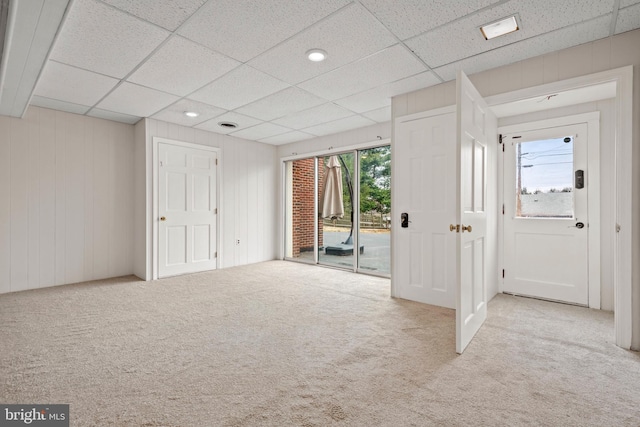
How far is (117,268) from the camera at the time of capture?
16.0ft

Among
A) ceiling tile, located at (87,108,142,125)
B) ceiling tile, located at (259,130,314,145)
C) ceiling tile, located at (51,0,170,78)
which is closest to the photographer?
ceiling tile, located at (51,0,170,78)

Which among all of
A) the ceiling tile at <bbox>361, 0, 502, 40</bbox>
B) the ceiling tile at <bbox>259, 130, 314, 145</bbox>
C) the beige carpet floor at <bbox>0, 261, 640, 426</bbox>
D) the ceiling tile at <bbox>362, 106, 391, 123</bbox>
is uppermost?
the ceiling tile at <bbox>259, 130, 314, 145</bbox>

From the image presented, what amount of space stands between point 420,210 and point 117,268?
15.2 feet

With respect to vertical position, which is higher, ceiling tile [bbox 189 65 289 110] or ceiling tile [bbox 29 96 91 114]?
ceiling tile [bbox 29 96 91 114]

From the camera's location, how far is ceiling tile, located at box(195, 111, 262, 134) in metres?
4.52

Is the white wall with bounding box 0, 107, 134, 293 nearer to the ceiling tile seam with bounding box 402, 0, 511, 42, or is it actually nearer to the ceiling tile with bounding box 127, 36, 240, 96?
the ceiling tile with bounding box 127, 36, 240, 96

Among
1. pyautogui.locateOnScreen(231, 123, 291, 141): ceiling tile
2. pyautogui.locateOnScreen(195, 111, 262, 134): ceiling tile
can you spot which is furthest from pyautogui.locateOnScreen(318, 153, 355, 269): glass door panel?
pyautogui.locateOnScreen(195, 111, 262, 134): ceiling tile

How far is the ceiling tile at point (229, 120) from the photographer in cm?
452

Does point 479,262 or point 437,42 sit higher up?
point 437,42

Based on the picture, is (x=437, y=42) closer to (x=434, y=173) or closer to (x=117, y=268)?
(x=434, y=173)

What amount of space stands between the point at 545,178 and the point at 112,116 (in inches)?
233

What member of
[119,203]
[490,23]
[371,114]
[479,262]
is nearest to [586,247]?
[479,262]

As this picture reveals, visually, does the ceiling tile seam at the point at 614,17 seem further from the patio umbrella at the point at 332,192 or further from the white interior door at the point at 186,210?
the white interior door at the point at 186,210

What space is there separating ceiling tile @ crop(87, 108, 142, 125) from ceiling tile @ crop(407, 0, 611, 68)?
409 cm
